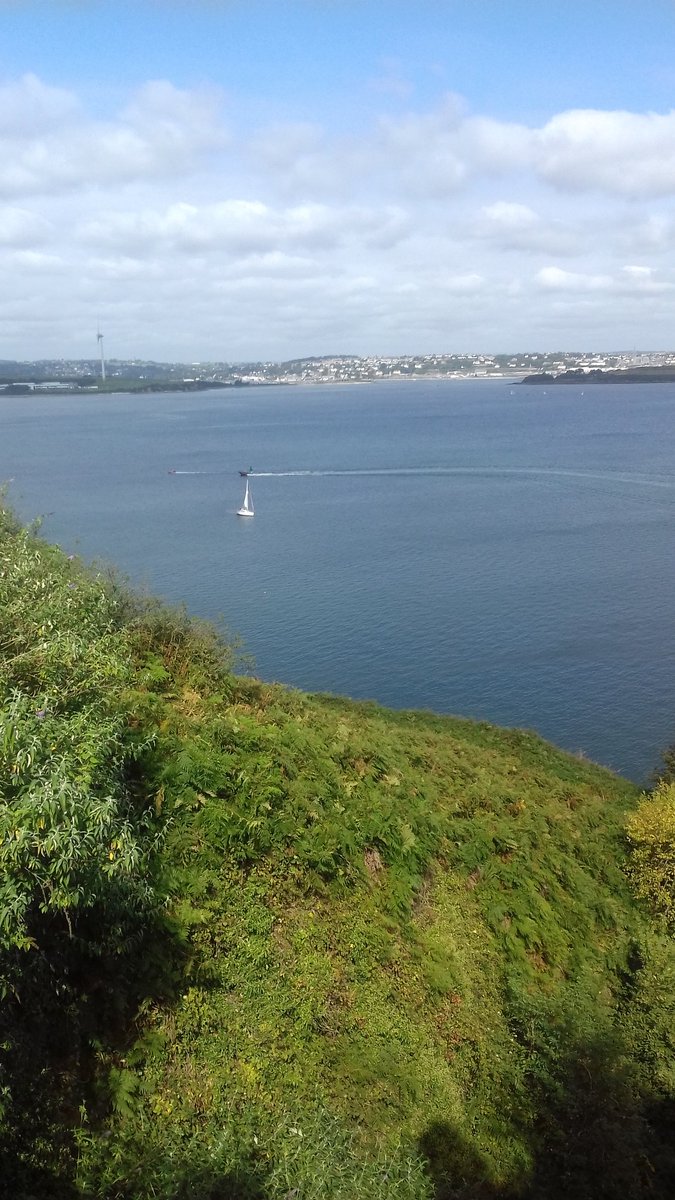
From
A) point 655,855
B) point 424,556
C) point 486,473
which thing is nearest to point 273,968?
point 655,855

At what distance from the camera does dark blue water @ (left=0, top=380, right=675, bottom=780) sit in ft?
116

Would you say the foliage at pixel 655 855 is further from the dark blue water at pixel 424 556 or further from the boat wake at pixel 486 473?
the boat wake at pixel 486 473

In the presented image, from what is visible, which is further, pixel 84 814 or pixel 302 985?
pixel 302 985

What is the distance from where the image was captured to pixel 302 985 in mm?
9289

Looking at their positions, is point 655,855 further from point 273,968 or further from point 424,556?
point 424,556

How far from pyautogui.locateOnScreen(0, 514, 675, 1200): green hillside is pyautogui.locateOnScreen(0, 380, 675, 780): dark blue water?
55.2 feet

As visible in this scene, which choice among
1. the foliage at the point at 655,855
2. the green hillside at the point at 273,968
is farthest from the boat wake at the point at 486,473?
the green hillside at the point at 273,968

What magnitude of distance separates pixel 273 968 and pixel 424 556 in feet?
156

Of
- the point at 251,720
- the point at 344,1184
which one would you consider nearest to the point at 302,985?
the point at 344,1184

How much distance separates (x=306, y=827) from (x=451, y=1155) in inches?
166

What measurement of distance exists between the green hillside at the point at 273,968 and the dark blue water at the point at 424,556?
16825 millimetres

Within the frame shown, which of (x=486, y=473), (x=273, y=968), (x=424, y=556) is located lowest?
(x=424, y=556)

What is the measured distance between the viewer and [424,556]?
55719 mm

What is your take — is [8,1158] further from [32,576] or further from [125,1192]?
[32,576]
